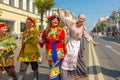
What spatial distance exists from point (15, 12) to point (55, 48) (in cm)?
4318

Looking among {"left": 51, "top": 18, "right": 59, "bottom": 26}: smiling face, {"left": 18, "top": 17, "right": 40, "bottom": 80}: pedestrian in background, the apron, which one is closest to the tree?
{"left": 18, "top": 17, "right": 40, "bottom": 80}: pedestrian in background

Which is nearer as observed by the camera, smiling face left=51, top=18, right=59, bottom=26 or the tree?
smiling face left=51, top=18, right=59, bottom=26

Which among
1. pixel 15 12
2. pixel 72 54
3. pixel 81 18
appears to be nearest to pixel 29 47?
pixel 72 54

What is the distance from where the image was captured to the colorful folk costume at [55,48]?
6.10 meters

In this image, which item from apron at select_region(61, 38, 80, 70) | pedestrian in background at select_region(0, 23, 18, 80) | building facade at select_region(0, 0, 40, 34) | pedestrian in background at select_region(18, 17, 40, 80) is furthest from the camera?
building facade at select_region(0, 0, 40, 34)

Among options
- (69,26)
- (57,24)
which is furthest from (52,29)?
(69,26)

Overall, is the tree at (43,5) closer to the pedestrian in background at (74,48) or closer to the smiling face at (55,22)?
the pedestrian in background at (74,48)

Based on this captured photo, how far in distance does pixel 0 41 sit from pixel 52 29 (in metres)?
1.10

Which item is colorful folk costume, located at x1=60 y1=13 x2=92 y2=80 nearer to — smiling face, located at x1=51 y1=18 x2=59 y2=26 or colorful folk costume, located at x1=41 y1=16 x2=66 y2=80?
colorful folk costume, located at x1=41 y1=16 x2=66 y2=80

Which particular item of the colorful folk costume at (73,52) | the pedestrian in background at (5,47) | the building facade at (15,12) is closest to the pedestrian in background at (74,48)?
the colorful folk costume at (73,52)

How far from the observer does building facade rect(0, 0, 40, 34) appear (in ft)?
141

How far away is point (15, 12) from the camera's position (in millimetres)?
48438

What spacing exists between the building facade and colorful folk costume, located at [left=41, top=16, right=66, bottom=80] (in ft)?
110

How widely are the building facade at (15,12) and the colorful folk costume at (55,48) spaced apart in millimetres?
33662
